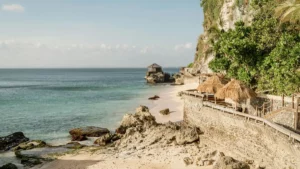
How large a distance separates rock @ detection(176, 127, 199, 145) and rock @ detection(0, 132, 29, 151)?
1378 centimetres

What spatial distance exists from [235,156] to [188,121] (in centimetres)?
638

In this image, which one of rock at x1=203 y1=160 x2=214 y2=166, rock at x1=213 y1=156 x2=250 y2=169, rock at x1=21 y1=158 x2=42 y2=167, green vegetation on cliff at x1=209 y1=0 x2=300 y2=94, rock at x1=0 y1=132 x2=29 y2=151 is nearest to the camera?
rock at x1=213 y1=156 x2=250 y2=169

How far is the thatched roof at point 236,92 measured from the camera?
19062mm

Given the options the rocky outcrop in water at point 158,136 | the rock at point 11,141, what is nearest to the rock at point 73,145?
the rocky outcrop in water at point 158,136

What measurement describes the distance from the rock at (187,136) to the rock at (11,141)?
13.8 metres

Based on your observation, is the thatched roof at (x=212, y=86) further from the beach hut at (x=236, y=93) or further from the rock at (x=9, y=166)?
the rock at (x=9, y=166)

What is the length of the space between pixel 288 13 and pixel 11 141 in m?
30.1

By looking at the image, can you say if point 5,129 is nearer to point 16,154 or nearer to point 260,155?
point 16,154

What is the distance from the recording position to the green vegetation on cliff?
2108cm

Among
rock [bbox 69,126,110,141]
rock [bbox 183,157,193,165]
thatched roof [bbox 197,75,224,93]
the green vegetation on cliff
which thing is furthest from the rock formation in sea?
rock [bbox 183,157,193,165]

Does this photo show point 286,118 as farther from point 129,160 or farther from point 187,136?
point 129,160

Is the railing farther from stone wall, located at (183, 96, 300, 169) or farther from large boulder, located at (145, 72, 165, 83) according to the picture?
large boulder, located at (145, 72, 165, 83)

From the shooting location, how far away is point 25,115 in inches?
1499

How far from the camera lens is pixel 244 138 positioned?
1653 cm
